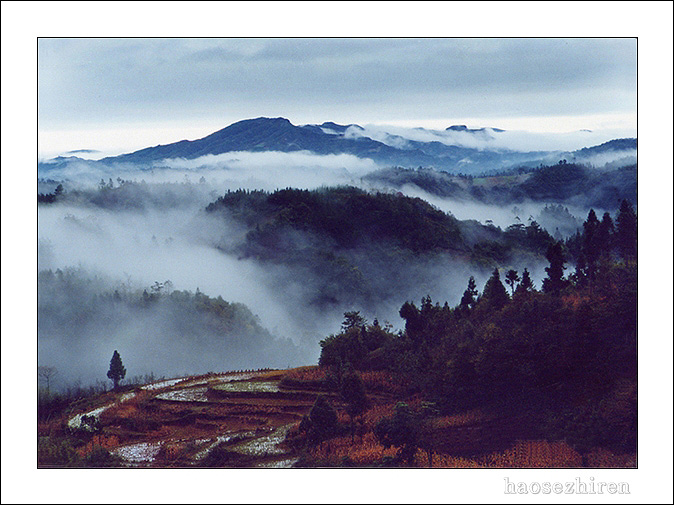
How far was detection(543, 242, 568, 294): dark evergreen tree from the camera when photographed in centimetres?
689

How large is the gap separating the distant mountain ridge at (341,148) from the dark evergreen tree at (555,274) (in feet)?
3.63

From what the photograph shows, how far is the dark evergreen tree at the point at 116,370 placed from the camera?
22.5 feet

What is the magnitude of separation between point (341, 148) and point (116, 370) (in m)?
3.35

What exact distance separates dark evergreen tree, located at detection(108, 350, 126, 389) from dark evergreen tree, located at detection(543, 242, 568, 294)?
449 cm

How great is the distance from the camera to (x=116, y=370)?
22.5 ft

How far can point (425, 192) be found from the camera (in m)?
7.30

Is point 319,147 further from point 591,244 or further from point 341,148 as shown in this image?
point 591,244

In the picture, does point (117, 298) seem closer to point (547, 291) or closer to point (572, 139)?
point (547, 291)

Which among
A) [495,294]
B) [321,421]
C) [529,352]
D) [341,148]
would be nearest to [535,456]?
[529,352]

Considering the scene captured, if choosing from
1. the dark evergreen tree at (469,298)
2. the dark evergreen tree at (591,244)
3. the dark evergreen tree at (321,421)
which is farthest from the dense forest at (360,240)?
the dark evergreen tree at (321,421)

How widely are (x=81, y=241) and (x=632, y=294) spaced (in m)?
5.67

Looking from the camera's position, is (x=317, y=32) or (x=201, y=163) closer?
(x=317, y=32)

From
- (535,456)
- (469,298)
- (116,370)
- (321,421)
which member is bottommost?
(535,456)

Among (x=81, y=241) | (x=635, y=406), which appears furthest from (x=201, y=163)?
(x=635, y=406)
